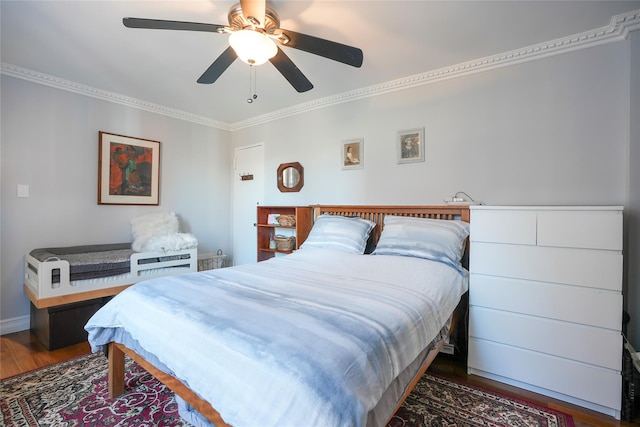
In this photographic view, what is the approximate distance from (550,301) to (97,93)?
4378 mm

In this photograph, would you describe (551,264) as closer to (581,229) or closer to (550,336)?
(581,229)

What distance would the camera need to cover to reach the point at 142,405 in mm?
1653

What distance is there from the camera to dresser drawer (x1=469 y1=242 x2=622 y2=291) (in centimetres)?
161

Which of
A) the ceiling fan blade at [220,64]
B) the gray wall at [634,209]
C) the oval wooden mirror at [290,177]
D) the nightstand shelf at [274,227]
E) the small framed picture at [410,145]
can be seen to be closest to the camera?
the ceiling fan blade at [220,64]

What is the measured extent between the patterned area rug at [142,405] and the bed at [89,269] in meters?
0.61

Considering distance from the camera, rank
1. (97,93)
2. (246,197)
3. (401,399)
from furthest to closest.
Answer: (246,197)
(97,93)
(401,399)

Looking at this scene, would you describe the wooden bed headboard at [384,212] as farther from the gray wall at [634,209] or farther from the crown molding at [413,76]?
the crown molding at [413,76]

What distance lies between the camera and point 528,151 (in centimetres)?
225

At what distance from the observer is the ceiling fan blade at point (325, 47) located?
1.55 m

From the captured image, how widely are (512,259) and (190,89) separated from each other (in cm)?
329

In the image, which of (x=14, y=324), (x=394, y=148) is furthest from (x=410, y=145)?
(x=14, y=324)

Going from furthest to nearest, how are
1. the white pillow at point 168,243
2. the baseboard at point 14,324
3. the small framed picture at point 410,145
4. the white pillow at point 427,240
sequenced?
the white pillow at point 168,243
the small framed picture at point 410,145
the baseboard at point 14,324
the white pillow at point 427,240

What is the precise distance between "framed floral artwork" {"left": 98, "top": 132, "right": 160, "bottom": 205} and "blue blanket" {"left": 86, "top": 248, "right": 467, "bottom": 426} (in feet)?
6.93

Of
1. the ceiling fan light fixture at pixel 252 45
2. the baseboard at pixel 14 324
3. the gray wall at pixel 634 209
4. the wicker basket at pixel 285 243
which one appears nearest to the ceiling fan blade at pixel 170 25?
the ceiling fan light fixture at pixel 252 45
